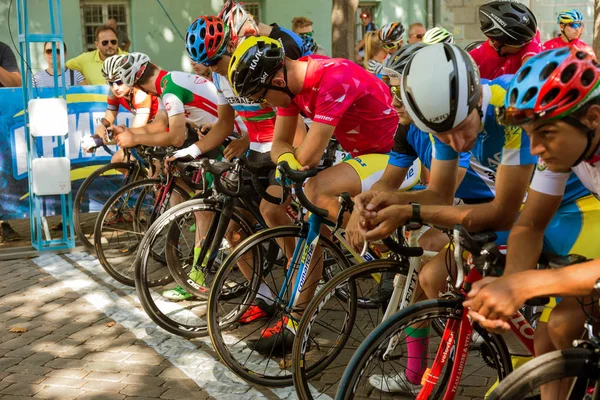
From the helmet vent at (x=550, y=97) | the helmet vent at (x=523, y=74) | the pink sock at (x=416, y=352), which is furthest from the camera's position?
the pink sock at (x=416, y=352)

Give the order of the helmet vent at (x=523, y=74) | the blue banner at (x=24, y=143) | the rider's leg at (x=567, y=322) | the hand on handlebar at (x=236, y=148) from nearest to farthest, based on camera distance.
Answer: the helmet vent at (x=523, y=74)
the rider's leg at (x=567, y=322)
the hand on handlebar at (x=236, y=148)
the blue banner at (x=24, y=143)

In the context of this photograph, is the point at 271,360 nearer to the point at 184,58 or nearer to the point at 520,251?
the point at 520,251

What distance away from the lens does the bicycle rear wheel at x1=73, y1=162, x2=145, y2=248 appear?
8336mm

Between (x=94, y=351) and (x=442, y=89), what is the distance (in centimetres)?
341

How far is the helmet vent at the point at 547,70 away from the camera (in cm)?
282

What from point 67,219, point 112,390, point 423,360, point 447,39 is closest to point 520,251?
point 423,360

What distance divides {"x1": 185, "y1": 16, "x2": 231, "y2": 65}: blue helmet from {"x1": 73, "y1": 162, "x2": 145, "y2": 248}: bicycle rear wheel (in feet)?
7.30

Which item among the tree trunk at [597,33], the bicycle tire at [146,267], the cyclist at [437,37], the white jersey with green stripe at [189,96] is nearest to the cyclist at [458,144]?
the bicycle tire at [146,267]

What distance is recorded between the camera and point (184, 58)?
1877 centimetres

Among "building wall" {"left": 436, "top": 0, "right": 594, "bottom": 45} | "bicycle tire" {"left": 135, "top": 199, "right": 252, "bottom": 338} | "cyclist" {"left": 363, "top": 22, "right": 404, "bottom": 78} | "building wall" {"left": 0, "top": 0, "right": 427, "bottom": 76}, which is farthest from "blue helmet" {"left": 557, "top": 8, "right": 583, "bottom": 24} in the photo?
"building wall" {"left": 436, "top": 0, "right": 594, "bottom": 45}

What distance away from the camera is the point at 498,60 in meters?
6.77

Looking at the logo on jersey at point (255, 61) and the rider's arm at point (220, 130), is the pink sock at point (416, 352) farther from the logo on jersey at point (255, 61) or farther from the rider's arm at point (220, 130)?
the rider's arm at point (220, 130)

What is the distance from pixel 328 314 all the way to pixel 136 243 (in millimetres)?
3595

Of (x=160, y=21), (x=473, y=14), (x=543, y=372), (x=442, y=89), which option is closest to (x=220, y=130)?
(x=442, y=89)
